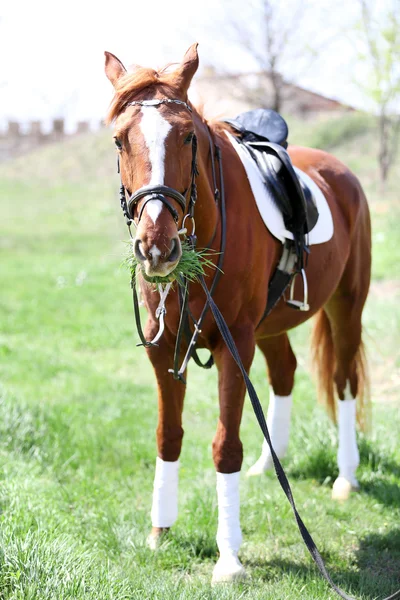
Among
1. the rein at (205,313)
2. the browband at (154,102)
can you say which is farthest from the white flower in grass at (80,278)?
the browband at (154,102)

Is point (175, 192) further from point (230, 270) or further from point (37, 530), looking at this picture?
point (37, 530)

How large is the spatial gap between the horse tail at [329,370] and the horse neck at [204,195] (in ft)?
6.82

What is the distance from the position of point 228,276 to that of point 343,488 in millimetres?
1984

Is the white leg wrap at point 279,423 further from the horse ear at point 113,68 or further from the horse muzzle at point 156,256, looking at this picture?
the horse ear at point 113,68

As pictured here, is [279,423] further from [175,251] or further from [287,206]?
[175,251]

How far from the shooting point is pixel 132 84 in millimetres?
2836

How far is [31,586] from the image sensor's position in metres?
2.68

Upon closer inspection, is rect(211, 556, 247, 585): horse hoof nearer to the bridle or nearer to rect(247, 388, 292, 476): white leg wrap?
the bridle

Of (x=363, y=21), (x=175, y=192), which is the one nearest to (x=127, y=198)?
(x=175, y=192)

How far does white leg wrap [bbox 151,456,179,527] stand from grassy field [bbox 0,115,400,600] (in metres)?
0.10

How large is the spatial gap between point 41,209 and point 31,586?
85.0 feet

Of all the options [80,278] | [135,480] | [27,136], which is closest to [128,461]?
[135,480]

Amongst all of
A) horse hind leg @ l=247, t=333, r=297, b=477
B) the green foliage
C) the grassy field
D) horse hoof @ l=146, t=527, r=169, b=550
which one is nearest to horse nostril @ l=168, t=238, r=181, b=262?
the grassy field

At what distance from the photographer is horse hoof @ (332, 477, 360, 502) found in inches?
174
